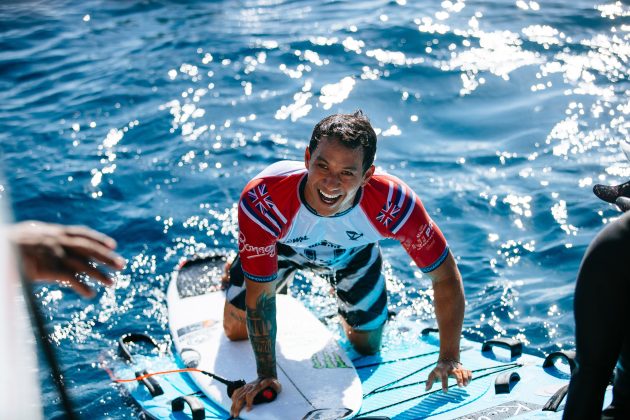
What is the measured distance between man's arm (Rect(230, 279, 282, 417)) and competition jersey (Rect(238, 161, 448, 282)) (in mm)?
75

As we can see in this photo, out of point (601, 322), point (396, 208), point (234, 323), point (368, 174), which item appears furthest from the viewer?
point (234, 323)

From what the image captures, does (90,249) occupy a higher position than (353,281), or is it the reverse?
(90,249)

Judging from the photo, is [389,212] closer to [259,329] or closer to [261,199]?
[261,199]

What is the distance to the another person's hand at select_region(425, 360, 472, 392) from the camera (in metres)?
4.13

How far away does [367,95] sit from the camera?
8977mm

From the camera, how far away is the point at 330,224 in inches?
176

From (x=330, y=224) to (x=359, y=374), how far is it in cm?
104

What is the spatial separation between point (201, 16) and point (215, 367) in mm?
7401

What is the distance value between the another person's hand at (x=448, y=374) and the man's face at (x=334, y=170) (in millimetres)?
995

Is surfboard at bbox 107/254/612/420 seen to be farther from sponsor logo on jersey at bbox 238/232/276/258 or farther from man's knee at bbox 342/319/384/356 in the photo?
sponsor logo on jersey at bbox 238/232/276/258

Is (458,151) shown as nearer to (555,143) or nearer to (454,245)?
(555,143)

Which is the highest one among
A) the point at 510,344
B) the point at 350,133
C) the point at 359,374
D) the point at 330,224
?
the point at 350,133

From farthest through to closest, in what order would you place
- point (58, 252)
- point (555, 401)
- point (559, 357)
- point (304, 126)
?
point (304, 126)
point (559, 357)
point (555, 401)
point (58, 252)

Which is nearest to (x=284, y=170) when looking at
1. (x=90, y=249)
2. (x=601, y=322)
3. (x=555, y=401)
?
(x=555, y=401)
